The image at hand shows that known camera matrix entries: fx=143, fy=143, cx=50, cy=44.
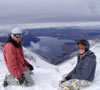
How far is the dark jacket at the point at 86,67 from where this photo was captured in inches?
271

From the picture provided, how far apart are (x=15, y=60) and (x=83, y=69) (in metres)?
3.50

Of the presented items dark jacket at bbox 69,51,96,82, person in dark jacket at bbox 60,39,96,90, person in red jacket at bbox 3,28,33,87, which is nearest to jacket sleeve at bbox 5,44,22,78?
person in red jacket at bbox 3,28,33,87

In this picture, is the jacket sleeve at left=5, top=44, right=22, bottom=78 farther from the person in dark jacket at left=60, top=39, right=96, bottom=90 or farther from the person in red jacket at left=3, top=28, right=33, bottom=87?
the person in dark jacket at left=60, top=39, right=96, bottom=90

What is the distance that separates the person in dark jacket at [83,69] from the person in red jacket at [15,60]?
7.40 feet

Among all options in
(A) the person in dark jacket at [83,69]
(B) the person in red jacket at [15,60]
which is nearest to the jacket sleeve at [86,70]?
(A) the person in dark jacket at [83,69]

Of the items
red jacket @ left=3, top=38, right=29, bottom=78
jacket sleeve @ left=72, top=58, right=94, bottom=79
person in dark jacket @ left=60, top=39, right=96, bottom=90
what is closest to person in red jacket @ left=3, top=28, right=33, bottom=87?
red jacket @ left=3, top=38, right=29, bottom=78

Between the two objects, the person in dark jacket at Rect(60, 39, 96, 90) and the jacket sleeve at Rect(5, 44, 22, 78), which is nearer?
the person in dark jacket at Rect(60, 39, 96, 90)

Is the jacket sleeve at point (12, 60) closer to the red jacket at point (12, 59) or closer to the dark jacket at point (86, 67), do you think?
the red jacket at point (12, 59)

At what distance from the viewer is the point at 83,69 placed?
7.05 meters

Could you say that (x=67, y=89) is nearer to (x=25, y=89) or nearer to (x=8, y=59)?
(x=25, y=89)

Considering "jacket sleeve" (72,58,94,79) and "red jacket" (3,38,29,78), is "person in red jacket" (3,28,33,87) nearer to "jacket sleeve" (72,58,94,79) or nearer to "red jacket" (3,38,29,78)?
"red jacket" (3,38,29,78)

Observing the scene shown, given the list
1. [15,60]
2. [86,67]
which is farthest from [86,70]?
[15,60]

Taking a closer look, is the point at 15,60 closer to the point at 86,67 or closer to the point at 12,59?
the point at 12,59

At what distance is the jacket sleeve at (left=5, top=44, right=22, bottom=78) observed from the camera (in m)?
7.32
